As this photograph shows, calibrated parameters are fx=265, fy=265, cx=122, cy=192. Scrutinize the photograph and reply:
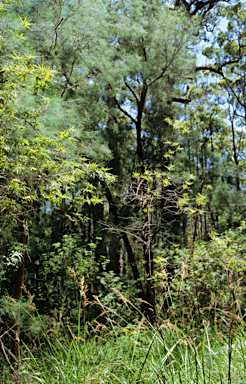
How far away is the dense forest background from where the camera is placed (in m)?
2.19

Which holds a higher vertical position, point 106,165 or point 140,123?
point 140,123

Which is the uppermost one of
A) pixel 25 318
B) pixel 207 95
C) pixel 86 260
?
pixel 207 95

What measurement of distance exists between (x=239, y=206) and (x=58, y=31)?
17.5 feet

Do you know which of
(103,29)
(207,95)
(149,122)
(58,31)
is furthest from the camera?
(207,95)

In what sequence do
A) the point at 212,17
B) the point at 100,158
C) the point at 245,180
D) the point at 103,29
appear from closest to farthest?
the point at 103,29
the point at 100,158
the point at 212,17
the point at 245,180

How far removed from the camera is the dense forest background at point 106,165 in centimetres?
219

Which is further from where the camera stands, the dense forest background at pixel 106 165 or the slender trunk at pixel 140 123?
the slender trunk at pixel 140 123

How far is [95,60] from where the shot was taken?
383 centimetres

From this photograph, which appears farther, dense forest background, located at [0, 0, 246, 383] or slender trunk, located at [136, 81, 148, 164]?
slender trunk, located at [136, 81, 148, 164]

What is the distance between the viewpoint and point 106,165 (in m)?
5.17

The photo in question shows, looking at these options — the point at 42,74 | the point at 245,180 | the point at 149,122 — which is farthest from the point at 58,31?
the point at 245,180

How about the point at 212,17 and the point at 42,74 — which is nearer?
the point at 42,74

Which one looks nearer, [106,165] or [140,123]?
[106,165]

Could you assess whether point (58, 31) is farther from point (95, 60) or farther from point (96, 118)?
point (96, 118)
